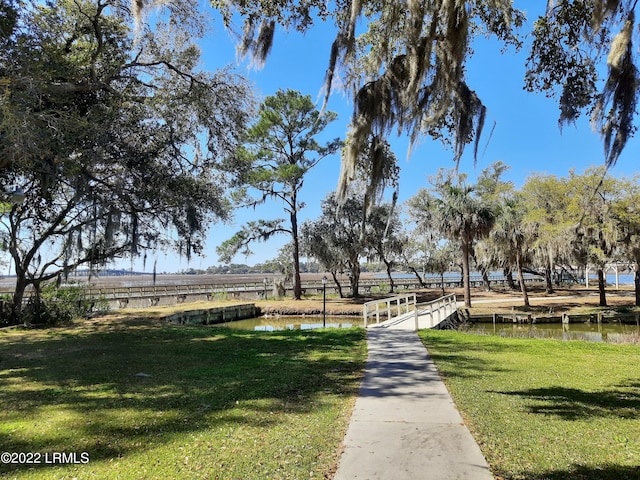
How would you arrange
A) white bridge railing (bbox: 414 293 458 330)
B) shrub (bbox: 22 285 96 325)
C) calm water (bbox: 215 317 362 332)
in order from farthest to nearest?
calm water (bbox: 215 317 362 332), white bridge railing (bbox: 414 293 458 330), shrub (bbox: 22 285 96 325)

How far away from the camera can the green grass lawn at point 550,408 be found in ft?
10.0

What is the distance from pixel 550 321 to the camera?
19.0 m

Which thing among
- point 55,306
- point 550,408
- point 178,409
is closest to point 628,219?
point 550,408

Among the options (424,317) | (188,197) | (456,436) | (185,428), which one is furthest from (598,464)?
(424,317)

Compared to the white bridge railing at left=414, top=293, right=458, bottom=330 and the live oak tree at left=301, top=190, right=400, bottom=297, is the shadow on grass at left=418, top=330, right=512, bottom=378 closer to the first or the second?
the white bridge railing at left=414, top=293, right=458, bottom=330

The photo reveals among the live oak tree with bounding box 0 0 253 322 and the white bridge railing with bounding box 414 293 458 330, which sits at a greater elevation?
the live oak tree with bounding box 0 0 253 322

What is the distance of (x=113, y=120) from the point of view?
901cm

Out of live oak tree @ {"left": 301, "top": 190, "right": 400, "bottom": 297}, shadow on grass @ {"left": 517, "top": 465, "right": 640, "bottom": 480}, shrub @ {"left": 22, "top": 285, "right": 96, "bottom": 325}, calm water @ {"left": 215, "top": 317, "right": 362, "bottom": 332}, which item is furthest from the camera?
live oak tree @ {"left": 301, "top": 190, "right": 400, "bottom": 297}

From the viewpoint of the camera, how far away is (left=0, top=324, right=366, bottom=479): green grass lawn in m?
3.05

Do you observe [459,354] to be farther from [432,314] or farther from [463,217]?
[463,217]

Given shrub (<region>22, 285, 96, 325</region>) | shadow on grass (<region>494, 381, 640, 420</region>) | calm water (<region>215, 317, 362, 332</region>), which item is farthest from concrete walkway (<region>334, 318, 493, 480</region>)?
Result: calm water (<region>215, 317, 362, 332</region>)

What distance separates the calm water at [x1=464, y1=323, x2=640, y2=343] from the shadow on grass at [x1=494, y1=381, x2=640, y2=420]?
10298 millimetres

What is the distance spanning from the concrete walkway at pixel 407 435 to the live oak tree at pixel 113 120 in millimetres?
6554

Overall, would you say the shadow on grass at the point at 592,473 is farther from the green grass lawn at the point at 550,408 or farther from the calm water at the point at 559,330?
the calm water at the point at 559,330
